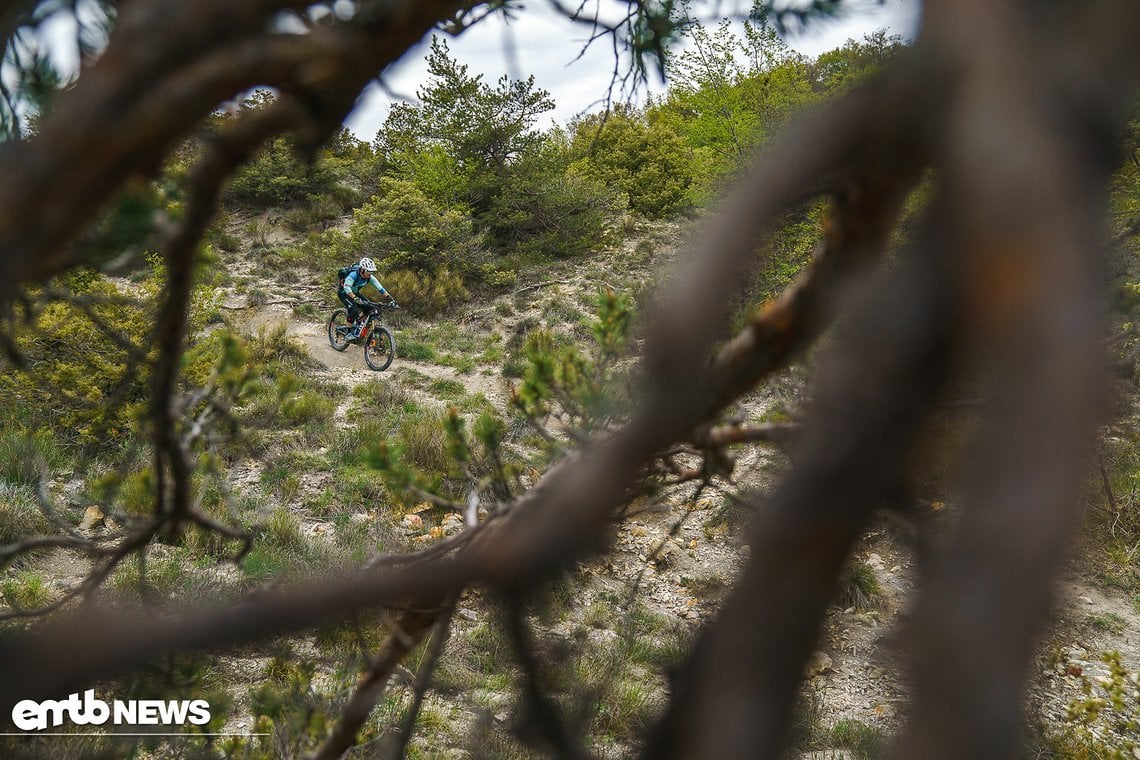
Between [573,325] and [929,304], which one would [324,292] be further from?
[929,304]

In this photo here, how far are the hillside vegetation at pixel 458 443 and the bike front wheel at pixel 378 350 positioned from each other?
161 mm

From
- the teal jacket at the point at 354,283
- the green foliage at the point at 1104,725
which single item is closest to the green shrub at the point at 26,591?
the green foliage at the point at 1104,725

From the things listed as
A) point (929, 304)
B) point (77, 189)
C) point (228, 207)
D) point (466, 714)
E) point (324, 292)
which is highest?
point (228, 207)

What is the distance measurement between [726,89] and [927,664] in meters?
11.5

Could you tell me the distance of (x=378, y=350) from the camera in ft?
30.3

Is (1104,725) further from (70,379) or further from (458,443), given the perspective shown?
(70,379)

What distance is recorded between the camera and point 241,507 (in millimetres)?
5445

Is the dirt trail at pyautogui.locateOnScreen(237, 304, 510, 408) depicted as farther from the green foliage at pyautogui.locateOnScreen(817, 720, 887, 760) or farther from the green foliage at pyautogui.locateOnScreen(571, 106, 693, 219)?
the green foliage at pyautogui.locateOnScreen(571, 106, 693, 219)

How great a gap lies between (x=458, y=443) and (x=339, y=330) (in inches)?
349

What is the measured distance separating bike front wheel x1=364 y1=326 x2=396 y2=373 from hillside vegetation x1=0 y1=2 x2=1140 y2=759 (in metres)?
0.16

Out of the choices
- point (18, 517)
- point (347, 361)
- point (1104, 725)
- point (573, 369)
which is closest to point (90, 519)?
point (18, 517)

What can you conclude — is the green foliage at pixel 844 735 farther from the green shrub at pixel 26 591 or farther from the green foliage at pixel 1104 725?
the green shrub at pixel 26 591

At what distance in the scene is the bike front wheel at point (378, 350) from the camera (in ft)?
29.8

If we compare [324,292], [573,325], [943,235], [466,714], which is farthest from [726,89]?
[943,235]
